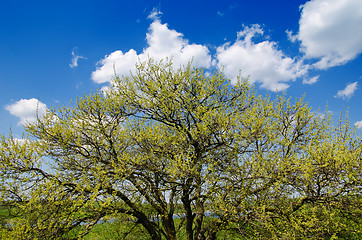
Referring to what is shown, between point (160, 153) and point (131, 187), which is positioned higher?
point (160, 153)

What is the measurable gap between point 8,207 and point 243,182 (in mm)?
9210

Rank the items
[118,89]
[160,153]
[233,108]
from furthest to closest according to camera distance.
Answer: [118,89] → [233,108] → [160,153]

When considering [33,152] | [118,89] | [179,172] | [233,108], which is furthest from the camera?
[118,89]

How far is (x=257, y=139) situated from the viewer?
32.7 feet

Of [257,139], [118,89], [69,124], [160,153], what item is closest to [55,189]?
[69,124]

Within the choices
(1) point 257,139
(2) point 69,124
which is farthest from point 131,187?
(1) point 257,139

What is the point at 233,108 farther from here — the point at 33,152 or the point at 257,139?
the point at 33,152

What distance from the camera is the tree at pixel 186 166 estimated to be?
8586 mm

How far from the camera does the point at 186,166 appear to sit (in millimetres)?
8836

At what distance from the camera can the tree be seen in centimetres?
859

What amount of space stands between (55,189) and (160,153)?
442 cm

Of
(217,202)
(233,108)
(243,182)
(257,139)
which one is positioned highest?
(233,108)

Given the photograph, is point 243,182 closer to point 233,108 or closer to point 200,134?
point 200,134

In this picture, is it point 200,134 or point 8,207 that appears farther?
point 200,134
